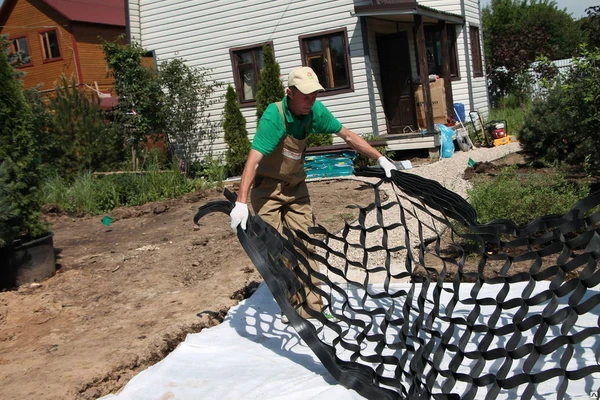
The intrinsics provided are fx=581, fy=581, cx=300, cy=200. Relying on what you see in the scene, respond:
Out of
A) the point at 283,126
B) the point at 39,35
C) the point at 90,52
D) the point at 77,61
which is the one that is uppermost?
the point at 39,35

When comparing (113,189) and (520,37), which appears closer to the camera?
(113,189)

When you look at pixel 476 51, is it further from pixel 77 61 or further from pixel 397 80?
pixel 77 61

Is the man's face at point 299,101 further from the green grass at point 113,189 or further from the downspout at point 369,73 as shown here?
the downspout at point 369,73

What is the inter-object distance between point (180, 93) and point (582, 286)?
12.8m

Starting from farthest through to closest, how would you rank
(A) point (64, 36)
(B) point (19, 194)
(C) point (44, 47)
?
(C) point (44, 47)
(A) point (64, 36)
(B) point (19, 194)

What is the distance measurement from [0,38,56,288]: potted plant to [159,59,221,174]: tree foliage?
7886 mm

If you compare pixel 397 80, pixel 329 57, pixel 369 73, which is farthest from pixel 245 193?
pixel 397 80

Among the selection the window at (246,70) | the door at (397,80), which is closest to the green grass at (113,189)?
the window at (246,70)

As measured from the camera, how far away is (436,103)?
46.9 feet

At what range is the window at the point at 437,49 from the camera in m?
15.5

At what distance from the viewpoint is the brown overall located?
13.7ft

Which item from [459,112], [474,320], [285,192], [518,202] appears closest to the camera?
[474,320]

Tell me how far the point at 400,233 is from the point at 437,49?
1021cm

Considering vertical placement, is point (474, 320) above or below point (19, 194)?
below
